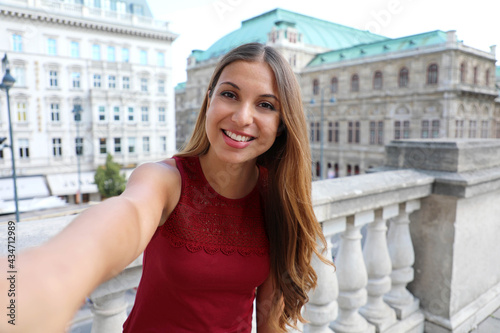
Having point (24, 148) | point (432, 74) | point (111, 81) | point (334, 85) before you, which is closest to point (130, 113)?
point (111, 81)

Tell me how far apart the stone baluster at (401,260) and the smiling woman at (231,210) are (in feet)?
4.36

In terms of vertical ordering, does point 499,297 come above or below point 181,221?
below

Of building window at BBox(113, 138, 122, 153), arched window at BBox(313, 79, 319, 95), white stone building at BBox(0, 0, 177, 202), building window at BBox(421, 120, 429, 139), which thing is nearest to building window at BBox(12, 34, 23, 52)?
white stone building at BBox(0, 0, 177, 202)

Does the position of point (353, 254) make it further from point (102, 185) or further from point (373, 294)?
point (102, 185)

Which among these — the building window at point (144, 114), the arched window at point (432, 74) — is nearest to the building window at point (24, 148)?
the building window at point (144, 114)

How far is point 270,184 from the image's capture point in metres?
1.47

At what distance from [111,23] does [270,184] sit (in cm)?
3076

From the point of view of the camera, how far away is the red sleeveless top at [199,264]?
122 centimetres

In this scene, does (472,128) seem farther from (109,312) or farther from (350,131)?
(109,312)

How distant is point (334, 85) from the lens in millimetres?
34312

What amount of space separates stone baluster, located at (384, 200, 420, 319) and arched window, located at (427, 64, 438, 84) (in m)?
29.3

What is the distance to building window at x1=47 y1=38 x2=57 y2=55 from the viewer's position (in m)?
26.2

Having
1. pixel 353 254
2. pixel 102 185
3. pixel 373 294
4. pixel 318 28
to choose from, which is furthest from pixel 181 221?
pixel 318 28

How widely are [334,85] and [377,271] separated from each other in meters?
33.6
